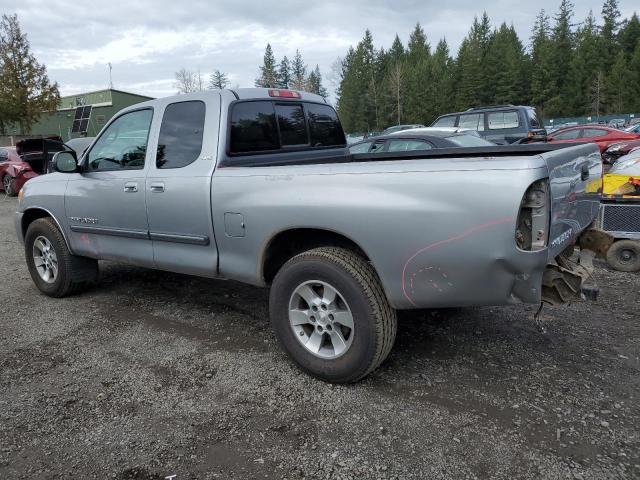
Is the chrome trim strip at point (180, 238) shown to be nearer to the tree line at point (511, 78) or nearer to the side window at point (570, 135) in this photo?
the side window at point (570, 135)

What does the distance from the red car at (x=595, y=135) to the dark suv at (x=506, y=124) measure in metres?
4.04

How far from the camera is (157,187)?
392 centimetres

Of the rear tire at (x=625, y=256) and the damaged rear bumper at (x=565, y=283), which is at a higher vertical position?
the damaged rear bumper at (x=565, y=283)

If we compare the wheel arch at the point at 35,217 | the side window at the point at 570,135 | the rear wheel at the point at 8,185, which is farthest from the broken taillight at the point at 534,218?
the side window at the point at 570,135

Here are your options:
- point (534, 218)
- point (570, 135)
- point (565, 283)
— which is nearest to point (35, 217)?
point (534, 218)

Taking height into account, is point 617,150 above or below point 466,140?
Result: below

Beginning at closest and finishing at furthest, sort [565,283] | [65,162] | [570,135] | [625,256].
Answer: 1. [565,283]
2. [65,162]
3. [625,256]
4. [570,135]

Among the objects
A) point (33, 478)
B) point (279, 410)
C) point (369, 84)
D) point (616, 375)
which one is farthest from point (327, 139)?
point (369, 84)

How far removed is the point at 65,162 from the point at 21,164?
43.1 feet

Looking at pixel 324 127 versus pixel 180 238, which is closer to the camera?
pixel 180 238

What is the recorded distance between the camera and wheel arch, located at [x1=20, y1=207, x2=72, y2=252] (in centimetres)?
489

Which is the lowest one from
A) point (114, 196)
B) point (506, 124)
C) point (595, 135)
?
point (114, 196)

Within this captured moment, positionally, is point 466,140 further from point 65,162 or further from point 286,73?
point 286,73

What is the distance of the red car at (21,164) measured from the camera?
49.5ft
